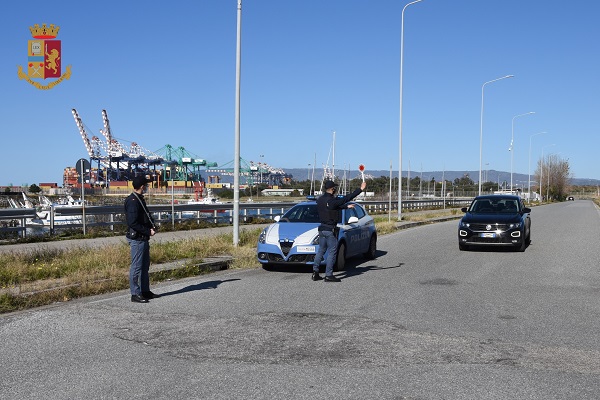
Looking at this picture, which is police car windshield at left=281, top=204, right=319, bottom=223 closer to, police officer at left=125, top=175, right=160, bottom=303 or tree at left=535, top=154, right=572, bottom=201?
police officer at left=125, top=175, right=160, bottom=303

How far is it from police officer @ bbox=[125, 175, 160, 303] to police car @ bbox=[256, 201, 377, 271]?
3774 mm

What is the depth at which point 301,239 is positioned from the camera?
12766mm

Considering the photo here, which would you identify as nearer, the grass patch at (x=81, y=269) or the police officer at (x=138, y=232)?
the police officer at (x=138, y=232)

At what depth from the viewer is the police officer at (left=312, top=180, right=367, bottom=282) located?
1160 cm

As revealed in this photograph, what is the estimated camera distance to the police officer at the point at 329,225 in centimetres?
1160

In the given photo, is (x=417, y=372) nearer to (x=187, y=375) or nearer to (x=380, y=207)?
(x=187, y=375)

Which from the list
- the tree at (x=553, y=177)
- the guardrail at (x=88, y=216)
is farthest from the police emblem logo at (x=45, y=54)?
the tree at (x=553, y=177)

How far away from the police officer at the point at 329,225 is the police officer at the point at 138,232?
3.38 meters

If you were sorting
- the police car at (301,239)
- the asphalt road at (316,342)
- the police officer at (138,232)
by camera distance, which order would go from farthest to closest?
1. the police car at (301,239)
2. the police officer at (138,232)
3. the asphalt road at (316,342)

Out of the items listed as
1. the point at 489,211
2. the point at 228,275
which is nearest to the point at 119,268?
the point at 228,275

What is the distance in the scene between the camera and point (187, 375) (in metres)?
5.66

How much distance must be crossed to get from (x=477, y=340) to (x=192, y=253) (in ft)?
28.8

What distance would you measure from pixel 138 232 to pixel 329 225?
12.4ft

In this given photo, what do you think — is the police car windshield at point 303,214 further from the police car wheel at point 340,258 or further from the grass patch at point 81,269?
the grass patch at point 81,269
